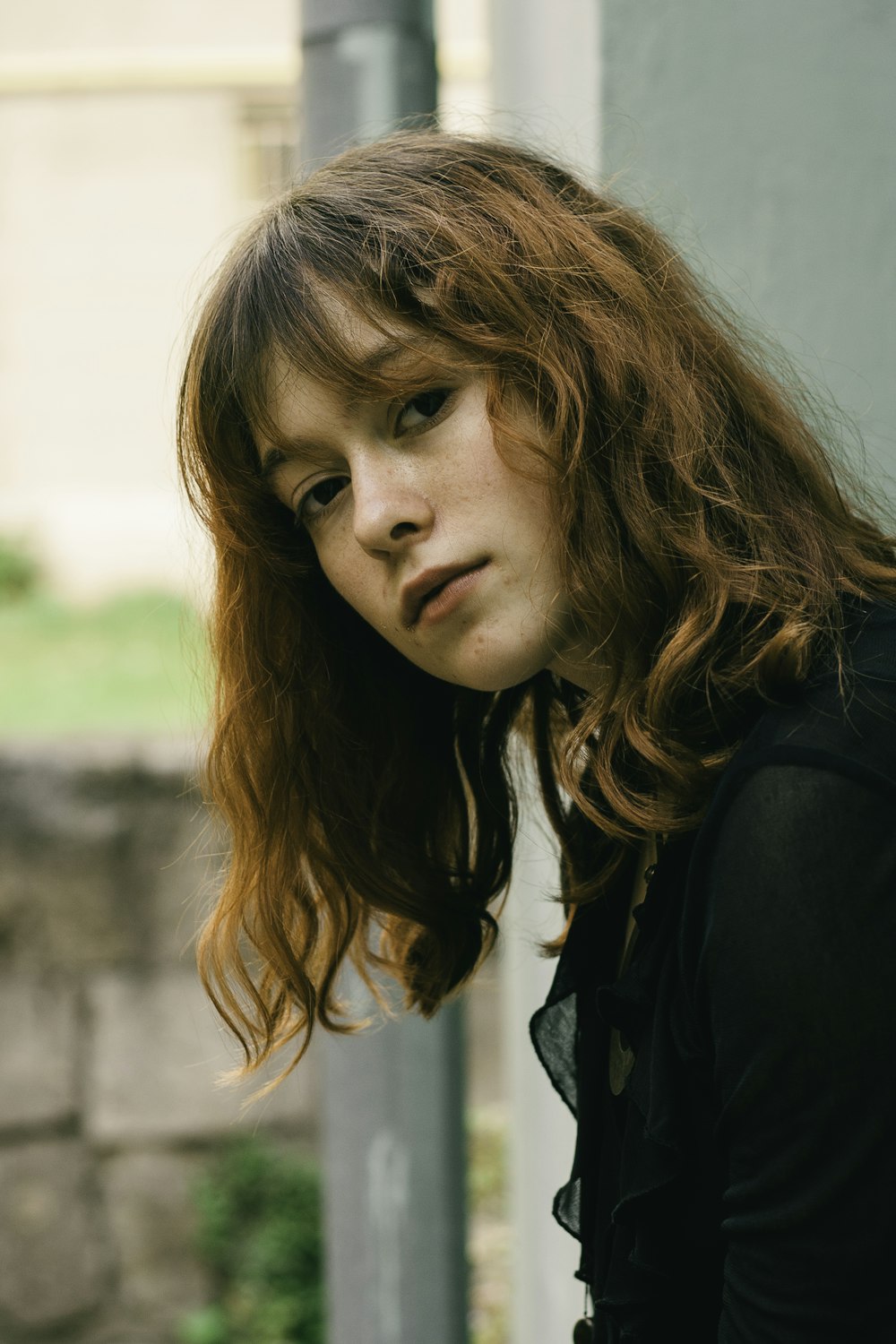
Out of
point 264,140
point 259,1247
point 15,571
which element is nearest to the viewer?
point 259,1247

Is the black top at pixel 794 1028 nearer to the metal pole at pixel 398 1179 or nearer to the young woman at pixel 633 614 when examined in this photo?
the young woman at pixel 633 614

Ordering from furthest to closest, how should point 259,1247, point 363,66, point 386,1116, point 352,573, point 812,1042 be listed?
1. point 259,1247
2. point 386,1116
3. point 363,66
4. point 352,573
5. point 812,1042

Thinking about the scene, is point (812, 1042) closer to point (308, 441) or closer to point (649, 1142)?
point (649, 1142)

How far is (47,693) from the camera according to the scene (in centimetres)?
629

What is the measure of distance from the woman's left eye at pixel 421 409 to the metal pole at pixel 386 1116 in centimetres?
107

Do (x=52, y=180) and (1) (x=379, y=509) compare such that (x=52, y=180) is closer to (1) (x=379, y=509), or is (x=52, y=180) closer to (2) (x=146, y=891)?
(2) (x=146, y=891)

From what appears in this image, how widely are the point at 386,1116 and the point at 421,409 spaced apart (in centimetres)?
147

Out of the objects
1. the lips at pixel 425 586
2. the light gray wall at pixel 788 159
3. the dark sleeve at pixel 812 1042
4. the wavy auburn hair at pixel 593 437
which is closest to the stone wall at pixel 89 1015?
the light gray wall at pixel 788 159

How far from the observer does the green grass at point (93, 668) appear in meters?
5.84

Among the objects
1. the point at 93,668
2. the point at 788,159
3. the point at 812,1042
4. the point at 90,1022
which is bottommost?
the point at 90,1022

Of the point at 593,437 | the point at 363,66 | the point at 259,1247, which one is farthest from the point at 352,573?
the point at 259,1247

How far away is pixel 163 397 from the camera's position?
1.66 metres

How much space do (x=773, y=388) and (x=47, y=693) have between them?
523 centimetres

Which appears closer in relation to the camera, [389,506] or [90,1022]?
[389,506]
